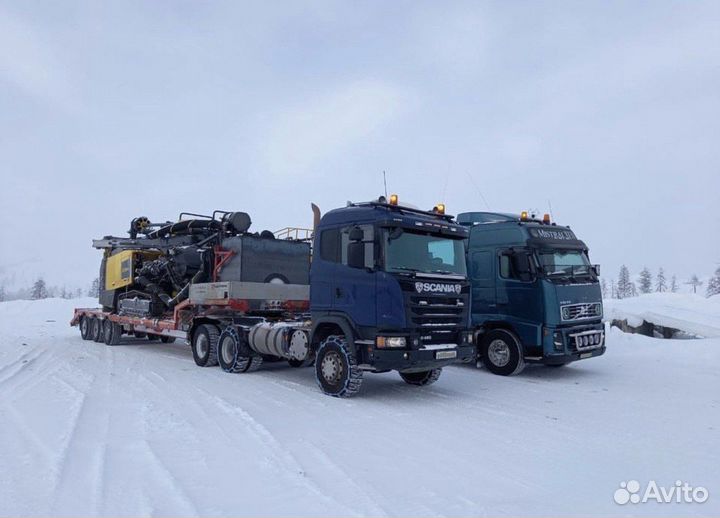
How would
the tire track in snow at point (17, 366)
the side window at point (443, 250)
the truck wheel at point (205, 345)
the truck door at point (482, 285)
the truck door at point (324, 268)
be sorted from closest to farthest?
the side window at point (443, 250) → the truck door at point (324, 268) → the tire track in snow at point (17, 366) → the truck door at point (482, 285) → the truck wheel at point (205, 345)

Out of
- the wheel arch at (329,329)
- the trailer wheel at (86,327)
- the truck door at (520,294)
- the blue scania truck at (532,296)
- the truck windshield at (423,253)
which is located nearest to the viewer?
the truck windshield at (423,253)

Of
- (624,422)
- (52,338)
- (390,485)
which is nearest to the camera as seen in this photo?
(390,485)

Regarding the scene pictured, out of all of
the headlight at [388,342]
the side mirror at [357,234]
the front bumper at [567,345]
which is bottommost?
the front bumper at [567,345]

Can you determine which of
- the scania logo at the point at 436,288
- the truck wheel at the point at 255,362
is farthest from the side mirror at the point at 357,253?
the truck wheel at the point at 255,362

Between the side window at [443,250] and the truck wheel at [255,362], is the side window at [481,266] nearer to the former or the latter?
the side window at [443,250]

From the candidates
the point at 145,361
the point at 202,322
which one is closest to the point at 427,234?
the point at 202,322

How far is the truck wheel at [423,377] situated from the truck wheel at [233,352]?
331 centimetres

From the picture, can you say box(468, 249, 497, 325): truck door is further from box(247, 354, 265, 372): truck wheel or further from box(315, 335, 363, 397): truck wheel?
box(247, 354, 265, 372): truck wheel

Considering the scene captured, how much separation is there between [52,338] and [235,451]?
16.8 meters

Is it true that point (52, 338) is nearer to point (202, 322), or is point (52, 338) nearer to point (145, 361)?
point (145, 361)

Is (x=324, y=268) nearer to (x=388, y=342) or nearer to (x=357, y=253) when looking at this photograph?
(x=357, y=253)

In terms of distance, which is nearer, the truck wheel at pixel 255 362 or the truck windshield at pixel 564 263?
the truck windshield at pixel 564 263

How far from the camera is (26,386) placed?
838cm

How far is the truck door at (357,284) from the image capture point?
25.2 feet
